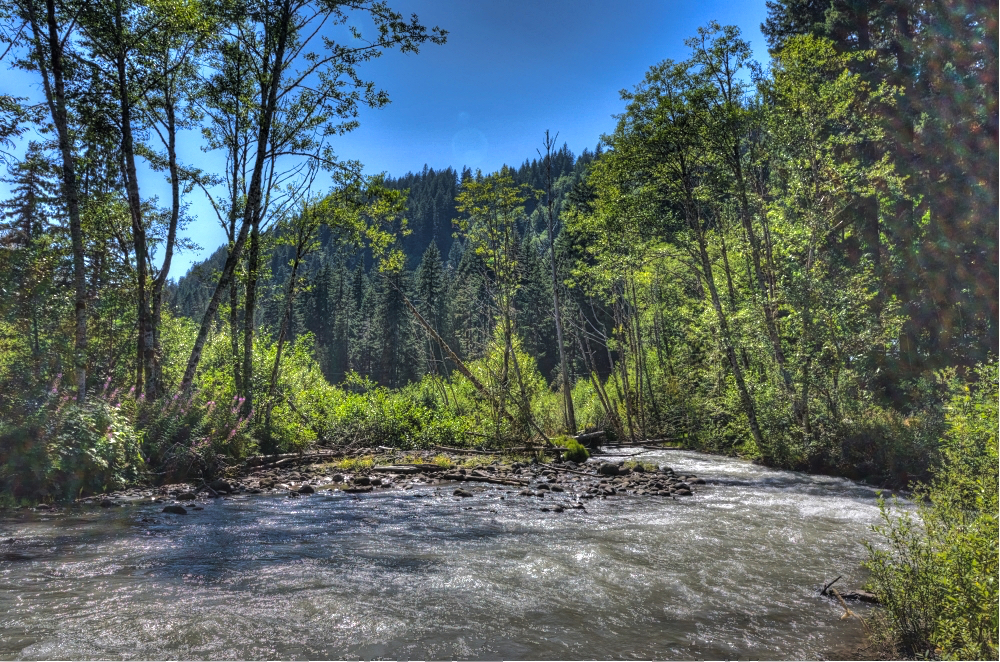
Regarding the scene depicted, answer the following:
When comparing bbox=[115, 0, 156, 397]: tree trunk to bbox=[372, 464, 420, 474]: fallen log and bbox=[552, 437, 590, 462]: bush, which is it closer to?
bbox=[372, 464, 420, 474]: fallen log

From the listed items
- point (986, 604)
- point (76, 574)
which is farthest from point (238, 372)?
point (986, 604)


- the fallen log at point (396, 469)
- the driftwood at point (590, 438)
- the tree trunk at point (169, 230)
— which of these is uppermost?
the tree trunk at point (169, 230)

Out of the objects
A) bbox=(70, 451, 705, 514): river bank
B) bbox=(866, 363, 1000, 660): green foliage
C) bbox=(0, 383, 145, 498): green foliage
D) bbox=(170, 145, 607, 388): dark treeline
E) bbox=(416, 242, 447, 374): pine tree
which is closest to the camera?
bbox=(866, 363, 1000, 660): green foliage

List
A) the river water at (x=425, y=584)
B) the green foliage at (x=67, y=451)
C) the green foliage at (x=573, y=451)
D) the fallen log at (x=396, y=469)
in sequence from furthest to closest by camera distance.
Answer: the green foliage at (x=573, y=451)
the fallen log at (x=396, y=469)
the green foliage at (x=67, y=451)
the river water at (x=425, y=584)

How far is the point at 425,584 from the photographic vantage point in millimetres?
4414

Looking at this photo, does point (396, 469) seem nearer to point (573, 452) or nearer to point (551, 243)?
point (573, 452)

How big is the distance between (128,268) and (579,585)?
51.6 feet

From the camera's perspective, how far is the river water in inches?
129

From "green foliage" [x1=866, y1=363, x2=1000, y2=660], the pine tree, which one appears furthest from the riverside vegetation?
the pine tree

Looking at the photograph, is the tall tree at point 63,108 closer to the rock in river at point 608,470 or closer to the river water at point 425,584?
the river water at point 425,584

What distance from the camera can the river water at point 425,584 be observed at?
3.28m

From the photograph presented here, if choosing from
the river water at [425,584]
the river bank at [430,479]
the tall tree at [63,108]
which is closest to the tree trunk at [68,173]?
the tall tree at [63,108]

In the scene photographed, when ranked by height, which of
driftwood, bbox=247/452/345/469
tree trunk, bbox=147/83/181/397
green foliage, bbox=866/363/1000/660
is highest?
tree trunk, bbox=147/83/181/397

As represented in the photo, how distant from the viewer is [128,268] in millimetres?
14578
